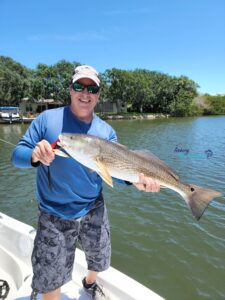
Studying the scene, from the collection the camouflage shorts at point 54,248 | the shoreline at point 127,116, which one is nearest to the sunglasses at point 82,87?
the camouflage shorts at point 54,248

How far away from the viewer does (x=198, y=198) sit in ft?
9.80

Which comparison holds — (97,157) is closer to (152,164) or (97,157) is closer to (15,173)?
(152,164)

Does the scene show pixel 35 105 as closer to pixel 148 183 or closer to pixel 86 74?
pixel 86 74

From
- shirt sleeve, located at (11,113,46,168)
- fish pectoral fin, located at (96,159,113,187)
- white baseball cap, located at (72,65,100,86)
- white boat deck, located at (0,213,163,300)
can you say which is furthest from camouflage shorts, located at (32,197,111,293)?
white baseball cap, located at (72,65,100,86)

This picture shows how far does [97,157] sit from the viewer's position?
2.73 metres

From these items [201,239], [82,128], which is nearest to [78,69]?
[82,128]

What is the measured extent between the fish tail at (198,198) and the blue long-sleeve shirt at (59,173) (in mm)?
954

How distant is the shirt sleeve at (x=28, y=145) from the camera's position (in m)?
2.75

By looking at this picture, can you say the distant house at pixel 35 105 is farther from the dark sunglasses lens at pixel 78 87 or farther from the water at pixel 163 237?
the dark sunglasses lens at pixel 78 87

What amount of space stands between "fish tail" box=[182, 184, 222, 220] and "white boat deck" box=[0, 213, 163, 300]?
1264 mm

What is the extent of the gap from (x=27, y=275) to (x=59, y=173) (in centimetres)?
214

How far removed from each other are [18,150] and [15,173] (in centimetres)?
1289

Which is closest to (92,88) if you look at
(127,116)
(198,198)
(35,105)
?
(198,198)

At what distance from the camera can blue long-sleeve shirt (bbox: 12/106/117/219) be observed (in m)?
2.89
